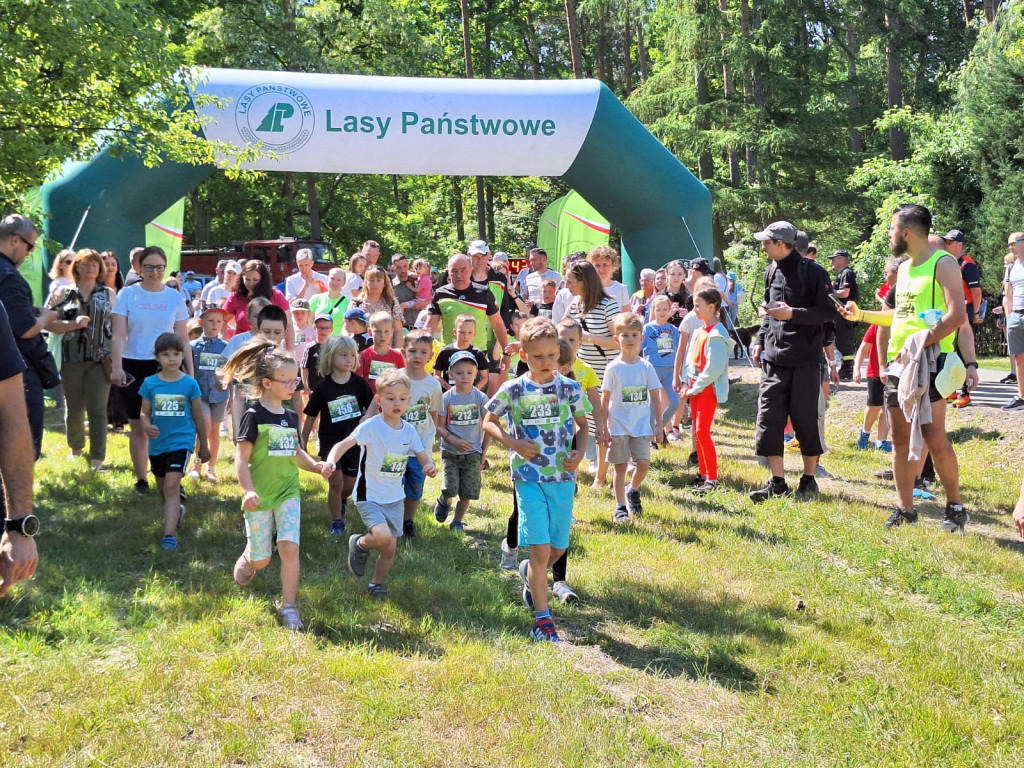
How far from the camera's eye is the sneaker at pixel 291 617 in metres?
4.73

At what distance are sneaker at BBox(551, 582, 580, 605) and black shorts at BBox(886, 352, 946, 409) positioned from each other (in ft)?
9.31

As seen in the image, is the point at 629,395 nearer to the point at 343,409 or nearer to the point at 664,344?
the point at 343,409

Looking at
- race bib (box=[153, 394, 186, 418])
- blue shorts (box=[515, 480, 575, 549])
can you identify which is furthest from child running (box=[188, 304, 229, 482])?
blue shorts (box=[515, 480, 575, 549])

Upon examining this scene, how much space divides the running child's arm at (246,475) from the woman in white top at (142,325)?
8.69 feet

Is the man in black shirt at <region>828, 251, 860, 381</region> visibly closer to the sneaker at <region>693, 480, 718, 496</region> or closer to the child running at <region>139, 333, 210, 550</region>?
the sneaker at <region>693, 480, 718, 496</region>

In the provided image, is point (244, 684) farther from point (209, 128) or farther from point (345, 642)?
point (209, 128)

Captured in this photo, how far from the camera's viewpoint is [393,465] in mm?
5188

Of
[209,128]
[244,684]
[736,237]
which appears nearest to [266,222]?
[736,237]

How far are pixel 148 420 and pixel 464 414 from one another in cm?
214

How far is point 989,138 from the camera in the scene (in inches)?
733

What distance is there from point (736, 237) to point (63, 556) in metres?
24.5

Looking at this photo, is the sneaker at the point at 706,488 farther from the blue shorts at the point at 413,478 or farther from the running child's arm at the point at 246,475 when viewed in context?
the running child's arm at the point at 246,475

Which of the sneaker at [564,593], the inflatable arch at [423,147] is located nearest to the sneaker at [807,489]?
the sneaker at [564,593]

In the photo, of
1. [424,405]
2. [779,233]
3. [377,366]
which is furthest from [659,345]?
[424,405]
